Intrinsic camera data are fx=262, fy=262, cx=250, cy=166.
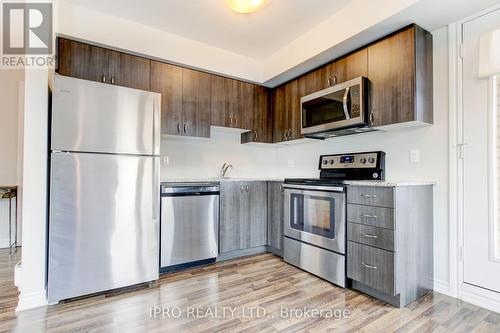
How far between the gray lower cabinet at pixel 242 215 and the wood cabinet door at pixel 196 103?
2.35 ft

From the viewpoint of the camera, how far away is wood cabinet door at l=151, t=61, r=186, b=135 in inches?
113

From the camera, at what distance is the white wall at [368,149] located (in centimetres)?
225

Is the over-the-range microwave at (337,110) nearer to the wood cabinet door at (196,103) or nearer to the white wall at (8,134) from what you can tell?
the wood cabinet door at (196,103)

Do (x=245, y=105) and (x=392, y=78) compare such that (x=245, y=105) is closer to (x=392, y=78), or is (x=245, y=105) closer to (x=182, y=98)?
(x=182, y=98)

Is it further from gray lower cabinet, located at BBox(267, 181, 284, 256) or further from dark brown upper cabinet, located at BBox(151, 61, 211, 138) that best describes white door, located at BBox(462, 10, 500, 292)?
dark brown upper cabinet, located at BBox(151, 61, 211, 138)

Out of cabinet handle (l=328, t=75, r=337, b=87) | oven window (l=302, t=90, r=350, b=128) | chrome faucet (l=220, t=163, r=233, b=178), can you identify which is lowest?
chrome faucet (l=220, t=163, r=233, b=178)

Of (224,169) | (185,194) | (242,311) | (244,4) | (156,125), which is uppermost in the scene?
(244,4)

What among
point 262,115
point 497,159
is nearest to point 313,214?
point 497,159

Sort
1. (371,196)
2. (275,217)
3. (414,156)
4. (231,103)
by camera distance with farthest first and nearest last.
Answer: (231,103) < (275,217) < (414,156) < (371,196)

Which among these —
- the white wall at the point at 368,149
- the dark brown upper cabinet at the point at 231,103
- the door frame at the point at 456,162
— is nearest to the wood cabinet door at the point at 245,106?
the dark brown upper cabinet at the point at 231,103

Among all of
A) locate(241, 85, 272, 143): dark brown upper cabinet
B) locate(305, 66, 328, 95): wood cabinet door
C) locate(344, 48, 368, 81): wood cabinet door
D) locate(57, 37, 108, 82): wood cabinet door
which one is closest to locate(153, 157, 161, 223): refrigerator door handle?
locate(57, 37, 108, 82): wood cabinet door

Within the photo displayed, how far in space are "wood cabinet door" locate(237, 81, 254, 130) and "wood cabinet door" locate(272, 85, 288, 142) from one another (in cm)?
34

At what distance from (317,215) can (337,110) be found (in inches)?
42.3

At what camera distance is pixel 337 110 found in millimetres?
2635
